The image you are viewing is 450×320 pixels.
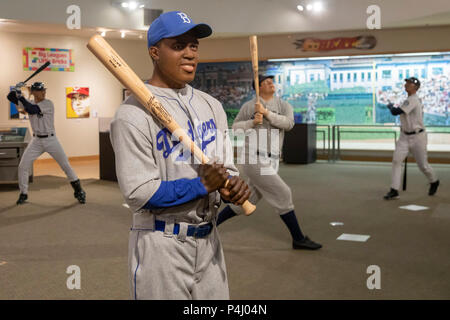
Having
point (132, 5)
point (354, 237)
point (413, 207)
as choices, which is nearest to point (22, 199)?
point (354, 237)

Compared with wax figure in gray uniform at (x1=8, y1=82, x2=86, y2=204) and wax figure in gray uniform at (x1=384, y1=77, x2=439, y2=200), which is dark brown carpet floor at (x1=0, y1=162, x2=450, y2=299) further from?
wax figure in gray uniform at (x1=384, y1=77, x2=439, y2=200)

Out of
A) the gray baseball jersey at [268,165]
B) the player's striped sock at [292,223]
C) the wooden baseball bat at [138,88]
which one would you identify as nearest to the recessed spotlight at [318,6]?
the gray baseball jersey at [268,165]

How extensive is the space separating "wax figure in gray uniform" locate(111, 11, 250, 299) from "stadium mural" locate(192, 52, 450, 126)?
13676mm

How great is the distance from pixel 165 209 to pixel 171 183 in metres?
0.13

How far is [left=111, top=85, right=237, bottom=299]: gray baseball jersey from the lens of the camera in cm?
200

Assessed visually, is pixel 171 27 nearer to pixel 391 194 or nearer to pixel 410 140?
pixel 391 194

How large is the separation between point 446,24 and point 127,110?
44.4 feet

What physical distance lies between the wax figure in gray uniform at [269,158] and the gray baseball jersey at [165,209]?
3138 mm

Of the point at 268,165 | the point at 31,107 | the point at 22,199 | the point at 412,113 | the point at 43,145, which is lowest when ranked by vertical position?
the point at 22,199

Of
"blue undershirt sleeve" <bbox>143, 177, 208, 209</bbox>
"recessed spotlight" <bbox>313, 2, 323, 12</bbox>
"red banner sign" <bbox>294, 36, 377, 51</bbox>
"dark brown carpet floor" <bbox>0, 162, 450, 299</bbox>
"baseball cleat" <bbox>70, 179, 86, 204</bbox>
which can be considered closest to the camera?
"blue undershirt sleeve" <bbox>143, 177, 208, 209</bbox>

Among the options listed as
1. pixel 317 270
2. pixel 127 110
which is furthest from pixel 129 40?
pixel 127 110

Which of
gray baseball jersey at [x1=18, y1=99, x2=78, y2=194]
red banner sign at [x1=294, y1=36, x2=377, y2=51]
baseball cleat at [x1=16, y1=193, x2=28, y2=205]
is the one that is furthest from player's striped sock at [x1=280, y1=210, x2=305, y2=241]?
red banner sign at [x1=294, y1=36, x2=377, y2=51]

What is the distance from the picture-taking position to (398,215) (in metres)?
7.45

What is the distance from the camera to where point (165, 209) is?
2102 millimetres
